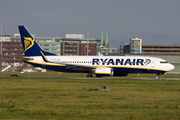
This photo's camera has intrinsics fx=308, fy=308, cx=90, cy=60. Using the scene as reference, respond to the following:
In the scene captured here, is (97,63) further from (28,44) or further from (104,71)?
(28,44)

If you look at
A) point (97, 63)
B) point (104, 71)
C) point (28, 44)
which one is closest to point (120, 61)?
point (104, 71)

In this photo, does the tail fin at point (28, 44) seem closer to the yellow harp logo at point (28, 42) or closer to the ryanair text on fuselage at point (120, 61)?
the yellow harp logo at point (28, 42)

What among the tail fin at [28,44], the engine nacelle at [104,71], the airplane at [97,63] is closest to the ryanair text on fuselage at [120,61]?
the airplane at [97,63]

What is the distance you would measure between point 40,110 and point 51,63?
1741 inches

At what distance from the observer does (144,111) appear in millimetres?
18703

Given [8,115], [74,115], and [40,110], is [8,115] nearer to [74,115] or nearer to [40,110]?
[40,110]

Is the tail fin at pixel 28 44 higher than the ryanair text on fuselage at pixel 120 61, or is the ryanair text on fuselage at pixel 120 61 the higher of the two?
the tail fin at pixel 28 44

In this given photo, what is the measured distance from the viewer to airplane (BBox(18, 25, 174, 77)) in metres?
58.3

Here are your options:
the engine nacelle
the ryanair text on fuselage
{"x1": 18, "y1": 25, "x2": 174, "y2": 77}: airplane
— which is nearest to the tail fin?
{"x1": 18, "y1": 25, "x2": 174, "y2": 77}: airplane

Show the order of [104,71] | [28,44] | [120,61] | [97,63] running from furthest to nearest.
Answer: [28,44] → [97,63] → [120,61] → [104,71]

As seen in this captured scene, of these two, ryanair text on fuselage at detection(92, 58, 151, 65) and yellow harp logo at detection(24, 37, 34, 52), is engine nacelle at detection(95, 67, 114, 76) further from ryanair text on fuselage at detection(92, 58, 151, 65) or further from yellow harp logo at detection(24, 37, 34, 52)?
yellow harp logo at detection(24, 37, 34, 52)

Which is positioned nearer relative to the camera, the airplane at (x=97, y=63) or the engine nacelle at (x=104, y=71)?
the engine nacelle at (x=104, y=71)

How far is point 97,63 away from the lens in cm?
6059

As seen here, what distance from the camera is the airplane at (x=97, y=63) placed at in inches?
2296
